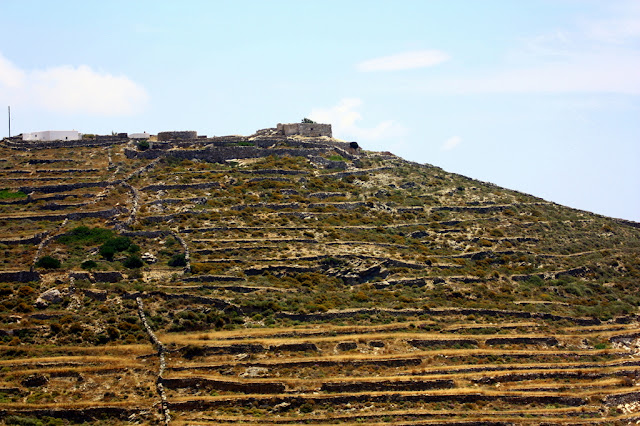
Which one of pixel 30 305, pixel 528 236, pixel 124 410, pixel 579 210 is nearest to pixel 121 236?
pixel 30 305

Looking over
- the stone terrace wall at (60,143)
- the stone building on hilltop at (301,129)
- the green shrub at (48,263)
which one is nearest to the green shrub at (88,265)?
the green shrub at (48,263)

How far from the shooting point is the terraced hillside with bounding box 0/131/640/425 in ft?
155

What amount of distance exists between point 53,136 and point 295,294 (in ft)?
151

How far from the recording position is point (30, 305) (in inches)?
2120

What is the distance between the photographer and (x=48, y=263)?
59.1m

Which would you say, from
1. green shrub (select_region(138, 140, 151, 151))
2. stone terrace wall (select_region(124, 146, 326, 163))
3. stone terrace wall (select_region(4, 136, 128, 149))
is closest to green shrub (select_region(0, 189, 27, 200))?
A: stone terrace wall (select_region(124, 146, 326, 163))

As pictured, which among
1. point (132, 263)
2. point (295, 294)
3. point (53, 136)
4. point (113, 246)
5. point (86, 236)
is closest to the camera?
point (295, 294)

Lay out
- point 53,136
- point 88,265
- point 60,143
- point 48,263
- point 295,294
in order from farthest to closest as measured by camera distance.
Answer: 1. point 53,136
2. point 60,143
3. point 88,265
4. point 295,294
5. point 48,263

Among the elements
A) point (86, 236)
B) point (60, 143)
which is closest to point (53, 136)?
point (60, 143)

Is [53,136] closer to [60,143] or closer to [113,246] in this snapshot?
[60,143]

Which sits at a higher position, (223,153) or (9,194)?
(223,153)

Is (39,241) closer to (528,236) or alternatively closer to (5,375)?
(5,375)

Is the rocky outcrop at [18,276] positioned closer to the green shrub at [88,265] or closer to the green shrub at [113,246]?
the green shrub at [88,265]

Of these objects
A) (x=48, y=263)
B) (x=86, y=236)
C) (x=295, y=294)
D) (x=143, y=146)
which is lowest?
(x=295, y=294)
